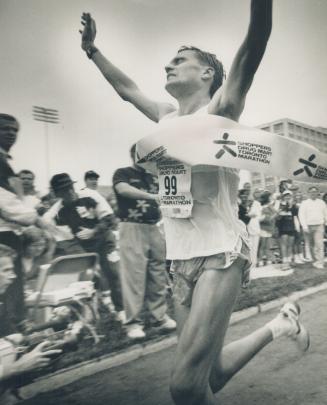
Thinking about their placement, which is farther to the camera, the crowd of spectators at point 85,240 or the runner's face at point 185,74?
the crowd of spectators at point 85,240

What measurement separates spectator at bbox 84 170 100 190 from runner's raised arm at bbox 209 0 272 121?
1.19m

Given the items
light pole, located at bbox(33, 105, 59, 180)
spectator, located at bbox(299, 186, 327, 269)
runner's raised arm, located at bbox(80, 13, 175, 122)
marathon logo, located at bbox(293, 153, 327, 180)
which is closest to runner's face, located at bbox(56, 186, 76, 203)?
light pole, located at bbox(33, 105, 59, 180)

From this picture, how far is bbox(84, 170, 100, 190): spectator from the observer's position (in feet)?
9.29

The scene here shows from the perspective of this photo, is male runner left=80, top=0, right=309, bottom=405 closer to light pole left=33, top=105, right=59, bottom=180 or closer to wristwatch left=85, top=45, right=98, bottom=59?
wristwatch left=85, top=45, right=98, bottom=59

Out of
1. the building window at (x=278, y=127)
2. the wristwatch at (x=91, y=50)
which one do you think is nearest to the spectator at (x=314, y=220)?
the building window at (x=278, y=127)

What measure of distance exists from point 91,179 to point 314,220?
451 centimetres

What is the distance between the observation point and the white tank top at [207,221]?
6.24ft

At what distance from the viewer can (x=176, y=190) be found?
196 cm

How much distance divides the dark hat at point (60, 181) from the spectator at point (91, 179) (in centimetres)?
10

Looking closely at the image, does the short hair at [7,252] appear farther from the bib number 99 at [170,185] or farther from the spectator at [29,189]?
the bib number 99 at [170,185]

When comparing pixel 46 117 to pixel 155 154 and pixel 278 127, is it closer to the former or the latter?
pixel 155 154

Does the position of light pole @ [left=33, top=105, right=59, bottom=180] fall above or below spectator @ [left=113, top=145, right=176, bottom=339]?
above

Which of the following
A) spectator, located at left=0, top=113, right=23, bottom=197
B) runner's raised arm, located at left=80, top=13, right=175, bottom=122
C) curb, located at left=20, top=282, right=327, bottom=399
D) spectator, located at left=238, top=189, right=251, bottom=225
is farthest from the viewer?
spectator, located at left=238, top=189, right=251, bottom=225

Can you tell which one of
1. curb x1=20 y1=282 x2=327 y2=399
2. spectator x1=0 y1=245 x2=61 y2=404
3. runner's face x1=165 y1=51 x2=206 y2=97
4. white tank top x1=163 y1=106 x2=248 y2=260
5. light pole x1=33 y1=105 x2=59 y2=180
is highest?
runner's face x1=165 y1=51 x2=206 y2=97
